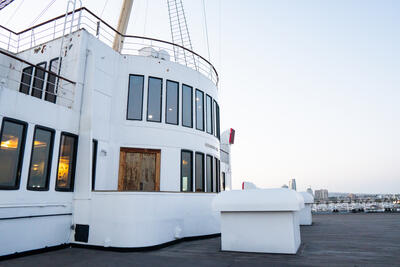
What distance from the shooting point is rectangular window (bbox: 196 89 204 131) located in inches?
428

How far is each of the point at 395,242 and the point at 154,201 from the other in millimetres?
6198

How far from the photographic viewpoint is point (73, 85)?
7.71 meters

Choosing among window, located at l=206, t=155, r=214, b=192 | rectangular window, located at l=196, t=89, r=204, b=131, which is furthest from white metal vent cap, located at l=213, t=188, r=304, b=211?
rectangular window, located at l=196, t=89, r=204, b=131

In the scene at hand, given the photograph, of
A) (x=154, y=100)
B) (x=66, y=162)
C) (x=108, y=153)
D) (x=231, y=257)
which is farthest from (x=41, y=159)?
(x=231, y=257)

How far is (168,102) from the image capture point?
988cm

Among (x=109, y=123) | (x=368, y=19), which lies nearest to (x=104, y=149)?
(x=109, y=123)

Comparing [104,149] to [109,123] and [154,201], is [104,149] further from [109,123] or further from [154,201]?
[154,201]

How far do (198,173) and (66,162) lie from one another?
5.03 metres

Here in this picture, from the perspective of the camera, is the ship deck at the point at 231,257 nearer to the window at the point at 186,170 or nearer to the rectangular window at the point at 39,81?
the window at the point at 186,170

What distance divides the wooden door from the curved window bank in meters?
0.04

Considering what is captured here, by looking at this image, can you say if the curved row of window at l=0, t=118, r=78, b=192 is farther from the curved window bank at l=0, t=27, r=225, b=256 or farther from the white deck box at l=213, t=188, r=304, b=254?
the white deck box at l=213, t=188, r=304, b=254

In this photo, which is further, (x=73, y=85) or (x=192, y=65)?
(x=192, y=65)

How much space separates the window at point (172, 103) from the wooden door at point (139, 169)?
1.44 m

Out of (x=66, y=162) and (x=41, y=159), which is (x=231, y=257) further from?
(x=41, y=159)
